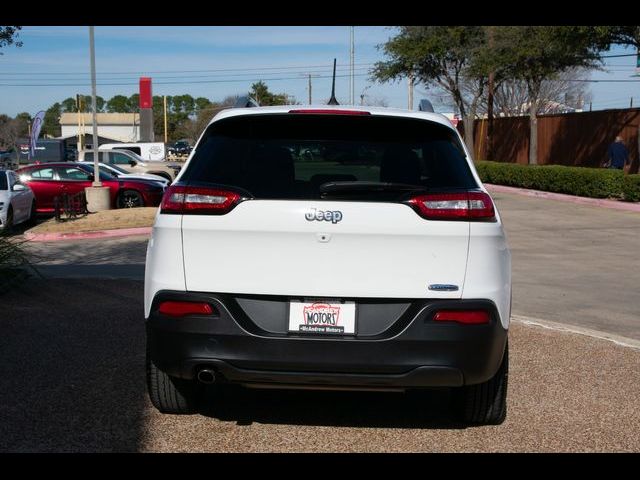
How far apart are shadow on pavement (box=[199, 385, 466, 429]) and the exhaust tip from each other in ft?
2.38

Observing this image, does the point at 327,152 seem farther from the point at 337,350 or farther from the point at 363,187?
the point at 337,350

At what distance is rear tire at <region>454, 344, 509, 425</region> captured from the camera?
4.83m

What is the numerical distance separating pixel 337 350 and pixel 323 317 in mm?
178

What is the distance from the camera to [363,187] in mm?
4273

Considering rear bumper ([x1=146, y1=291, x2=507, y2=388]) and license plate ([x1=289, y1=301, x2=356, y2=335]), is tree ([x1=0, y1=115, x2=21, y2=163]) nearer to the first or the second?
rear bumper ([x1=146, y1=291, x2=507, y2=388])

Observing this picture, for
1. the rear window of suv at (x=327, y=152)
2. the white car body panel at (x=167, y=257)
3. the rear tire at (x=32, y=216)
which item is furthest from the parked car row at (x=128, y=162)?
the white car body panel at (x=167, y=257)

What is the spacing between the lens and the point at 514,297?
9891 mm

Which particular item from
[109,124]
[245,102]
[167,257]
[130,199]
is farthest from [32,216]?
[109,124]

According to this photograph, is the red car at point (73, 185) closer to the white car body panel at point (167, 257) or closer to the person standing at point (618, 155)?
the person standing at point (618, 155)

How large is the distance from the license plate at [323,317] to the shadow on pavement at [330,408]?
1.02 metres

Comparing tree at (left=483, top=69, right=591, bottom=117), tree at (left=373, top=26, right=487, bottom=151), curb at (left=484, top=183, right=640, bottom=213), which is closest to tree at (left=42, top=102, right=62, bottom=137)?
tree at (left=483, top=69, right=591, bottom=117)

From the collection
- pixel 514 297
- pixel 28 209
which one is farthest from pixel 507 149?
pixel 514 297

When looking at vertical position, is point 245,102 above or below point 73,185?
above
